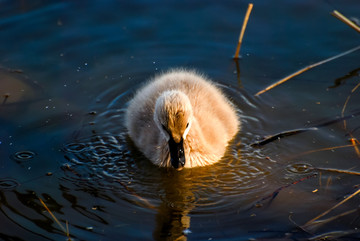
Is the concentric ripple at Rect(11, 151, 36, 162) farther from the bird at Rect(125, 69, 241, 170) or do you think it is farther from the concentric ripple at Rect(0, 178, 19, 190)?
the bird at Rect(125, 69, 241, 170)

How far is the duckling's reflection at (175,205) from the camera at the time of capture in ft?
13.7

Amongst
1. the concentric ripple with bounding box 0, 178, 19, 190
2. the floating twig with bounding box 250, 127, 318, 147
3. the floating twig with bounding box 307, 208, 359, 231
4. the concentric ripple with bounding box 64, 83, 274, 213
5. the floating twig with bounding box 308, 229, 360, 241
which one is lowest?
the floating twig with bounding box 308, 229, 360, 241

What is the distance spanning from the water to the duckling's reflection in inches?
0.6

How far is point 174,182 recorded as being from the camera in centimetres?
487

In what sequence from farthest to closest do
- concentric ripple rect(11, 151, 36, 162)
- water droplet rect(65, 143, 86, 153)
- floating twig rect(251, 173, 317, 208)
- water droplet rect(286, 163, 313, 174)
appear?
water droplet rect(65, 143, 86, 153) < concentric ripple rect(11, 151, 36, 162) < water droplet rect(286, 163, 313, 174) < floating twig rect(251, 173, 317, 208)

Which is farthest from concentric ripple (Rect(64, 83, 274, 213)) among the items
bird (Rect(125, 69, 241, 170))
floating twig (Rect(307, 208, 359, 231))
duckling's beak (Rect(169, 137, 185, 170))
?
floating twig (Rect(307, 208, 359, 231))

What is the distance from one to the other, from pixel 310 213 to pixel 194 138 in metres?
1.24

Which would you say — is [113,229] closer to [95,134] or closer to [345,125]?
[95,134]

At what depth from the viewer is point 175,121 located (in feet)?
15.2

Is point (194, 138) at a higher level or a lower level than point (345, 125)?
lower

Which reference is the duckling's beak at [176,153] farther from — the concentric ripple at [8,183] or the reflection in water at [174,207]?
the concentric ripple at [8,183]

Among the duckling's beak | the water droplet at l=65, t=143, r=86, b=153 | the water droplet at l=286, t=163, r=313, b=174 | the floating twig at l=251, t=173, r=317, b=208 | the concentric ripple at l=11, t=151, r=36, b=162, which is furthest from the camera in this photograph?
the water droplet at l=65, t=143, r=86, b=153

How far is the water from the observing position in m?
4.30

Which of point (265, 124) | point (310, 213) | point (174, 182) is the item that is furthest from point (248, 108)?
point (310, 213)
